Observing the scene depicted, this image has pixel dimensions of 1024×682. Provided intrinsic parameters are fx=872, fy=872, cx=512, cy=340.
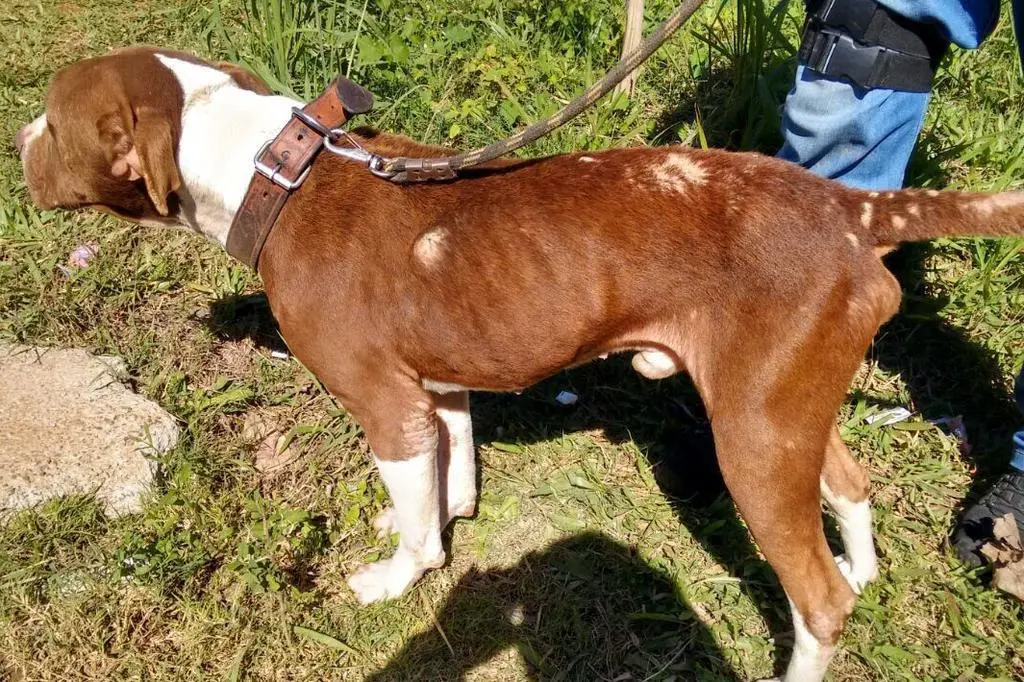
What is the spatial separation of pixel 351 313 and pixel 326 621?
1.15 meters

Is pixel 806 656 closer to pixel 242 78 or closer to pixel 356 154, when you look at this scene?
pixel 356 154

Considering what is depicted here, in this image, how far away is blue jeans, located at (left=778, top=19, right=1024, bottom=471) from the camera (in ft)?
9.17

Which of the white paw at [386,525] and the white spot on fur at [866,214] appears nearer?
the white spot on fur at [866,214]

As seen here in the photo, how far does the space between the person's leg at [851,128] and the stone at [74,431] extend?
2514 mm

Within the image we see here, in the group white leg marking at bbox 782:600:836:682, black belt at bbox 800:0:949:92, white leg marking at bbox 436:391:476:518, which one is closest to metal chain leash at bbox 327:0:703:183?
black belt at bbox 800:0:949:92

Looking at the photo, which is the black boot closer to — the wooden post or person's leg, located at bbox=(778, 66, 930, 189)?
person's leg, located at bbox=(778, 66, 930, 189)

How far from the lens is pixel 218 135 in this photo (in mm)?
2545

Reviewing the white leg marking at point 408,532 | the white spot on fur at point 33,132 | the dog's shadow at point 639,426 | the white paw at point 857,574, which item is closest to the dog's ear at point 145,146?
the white spot on fur at point 33,132

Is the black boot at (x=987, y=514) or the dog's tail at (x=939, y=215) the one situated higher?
the dog's tail at (x=939, y=215)

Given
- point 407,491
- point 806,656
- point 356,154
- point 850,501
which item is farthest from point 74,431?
point 850,501

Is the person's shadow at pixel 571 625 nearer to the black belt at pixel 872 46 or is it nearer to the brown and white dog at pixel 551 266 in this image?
the brown and white dog at pixel 551 266

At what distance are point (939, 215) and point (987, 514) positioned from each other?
1.42 metres

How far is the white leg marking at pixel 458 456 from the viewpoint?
3.01 metres

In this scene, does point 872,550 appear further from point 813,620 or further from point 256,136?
point 256,136
